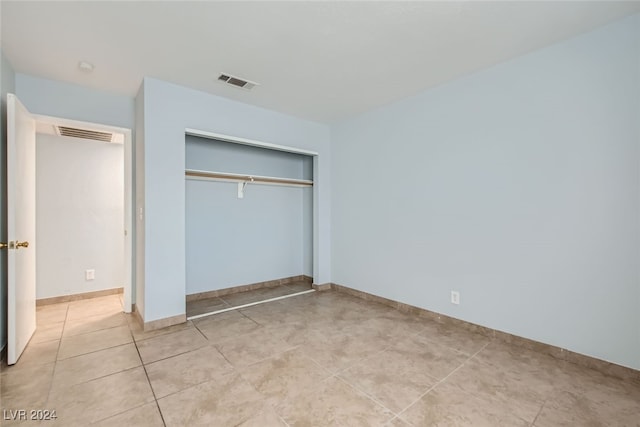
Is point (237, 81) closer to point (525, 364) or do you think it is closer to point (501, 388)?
point (501, 388)

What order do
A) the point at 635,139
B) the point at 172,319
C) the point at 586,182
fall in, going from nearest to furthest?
the point at 635,139
the point at 586,182
the point at 172,319

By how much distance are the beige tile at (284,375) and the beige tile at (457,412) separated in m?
0.65

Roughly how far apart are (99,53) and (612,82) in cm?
402

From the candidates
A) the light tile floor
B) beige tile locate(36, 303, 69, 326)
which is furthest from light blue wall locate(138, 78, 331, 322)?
beige tile locate(36, 303, 69, 326)

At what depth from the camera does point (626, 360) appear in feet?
6.54

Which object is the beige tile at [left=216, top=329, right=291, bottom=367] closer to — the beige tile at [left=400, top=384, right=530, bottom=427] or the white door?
the beige tile at [left=400, top=384, right=530, bottom=427]

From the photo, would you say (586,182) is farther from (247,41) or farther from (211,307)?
(211,307)

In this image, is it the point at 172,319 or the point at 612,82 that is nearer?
the point at 612,82

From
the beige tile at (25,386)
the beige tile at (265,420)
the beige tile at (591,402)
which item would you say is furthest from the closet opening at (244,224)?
the beige tile at (591,402)

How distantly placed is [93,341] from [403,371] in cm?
274

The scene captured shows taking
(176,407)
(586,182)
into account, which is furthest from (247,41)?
(586,182)

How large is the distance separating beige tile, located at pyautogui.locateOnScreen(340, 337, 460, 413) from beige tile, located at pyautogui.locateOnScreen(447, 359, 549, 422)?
105mm

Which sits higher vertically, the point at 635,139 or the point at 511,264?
the point at 635,139

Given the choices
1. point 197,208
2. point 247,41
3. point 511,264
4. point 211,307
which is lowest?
point 211,307
